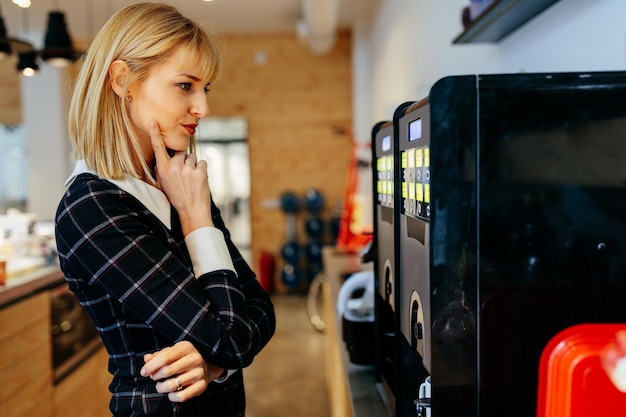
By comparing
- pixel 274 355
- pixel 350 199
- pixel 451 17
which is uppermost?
pixel 451 17

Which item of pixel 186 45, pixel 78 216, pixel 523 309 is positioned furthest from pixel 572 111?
pixel 78 216

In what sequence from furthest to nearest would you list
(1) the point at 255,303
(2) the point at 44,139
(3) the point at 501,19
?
(2) the point at 44,139
(3) the point at 501,19
(1) the point at 255,303

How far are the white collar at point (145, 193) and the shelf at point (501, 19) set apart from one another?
3.92 feet

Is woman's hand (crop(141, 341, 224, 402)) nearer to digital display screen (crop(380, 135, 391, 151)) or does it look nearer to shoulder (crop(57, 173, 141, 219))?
shoulder (crop(57, 173, 141, 219))

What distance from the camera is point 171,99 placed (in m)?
1.06

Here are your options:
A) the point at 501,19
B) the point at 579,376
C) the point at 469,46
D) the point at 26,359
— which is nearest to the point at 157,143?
the point at 579,376

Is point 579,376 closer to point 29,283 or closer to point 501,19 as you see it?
point 501,19

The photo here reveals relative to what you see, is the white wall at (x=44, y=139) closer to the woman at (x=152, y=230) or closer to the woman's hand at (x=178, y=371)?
the woman at (x=152, y=230)

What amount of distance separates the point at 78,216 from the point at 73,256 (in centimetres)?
7

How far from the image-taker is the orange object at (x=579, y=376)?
0.83m

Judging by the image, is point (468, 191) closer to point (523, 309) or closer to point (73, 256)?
point (523, 309)

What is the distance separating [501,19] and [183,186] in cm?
135

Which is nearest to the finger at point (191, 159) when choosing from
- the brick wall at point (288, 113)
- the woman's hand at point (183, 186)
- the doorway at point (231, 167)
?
the woman's hand at point (183, 186)

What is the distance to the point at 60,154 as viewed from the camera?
7.59m
